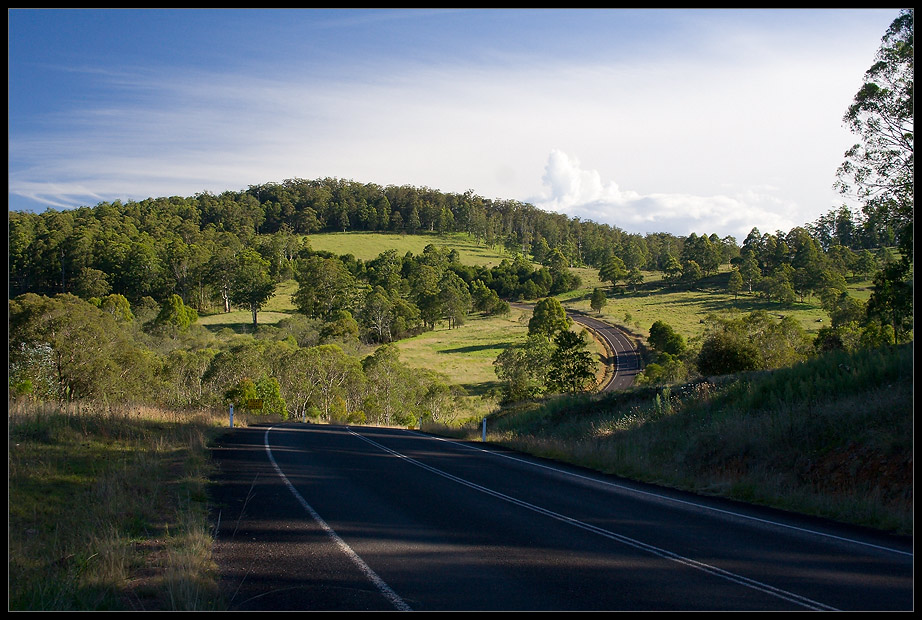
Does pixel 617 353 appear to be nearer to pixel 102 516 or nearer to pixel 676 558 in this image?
pixel 676 558

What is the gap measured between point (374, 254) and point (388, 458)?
14932 centimetres

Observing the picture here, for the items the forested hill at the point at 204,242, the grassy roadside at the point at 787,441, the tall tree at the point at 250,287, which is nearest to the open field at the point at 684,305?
the forested hill at the point at 204,242

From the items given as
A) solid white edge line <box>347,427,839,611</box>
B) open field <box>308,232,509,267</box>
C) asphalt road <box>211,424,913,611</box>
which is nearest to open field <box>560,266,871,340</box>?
open field <box>308,232,509,267</box>

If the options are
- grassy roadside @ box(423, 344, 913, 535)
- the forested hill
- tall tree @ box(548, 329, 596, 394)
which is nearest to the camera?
grassy roadside @ box(423, 344, 913, 535)

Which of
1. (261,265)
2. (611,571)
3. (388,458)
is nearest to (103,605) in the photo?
(611,571)

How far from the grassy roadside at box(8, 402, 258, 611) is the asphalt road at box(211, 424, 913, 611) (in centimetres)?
48

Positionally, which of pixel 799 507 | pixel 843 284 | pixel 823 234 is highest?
pixel 823 234

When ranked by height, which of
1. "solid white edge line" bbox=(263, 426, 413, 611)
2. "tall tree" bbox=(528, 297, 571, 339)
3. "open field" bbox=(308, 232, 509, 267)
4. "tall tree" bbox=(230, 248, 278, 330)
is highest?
"open field" bbox=(308, 232, 509, 267)

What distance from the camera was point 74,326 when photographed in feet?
113

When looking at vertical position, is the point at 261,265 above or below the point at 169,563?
above

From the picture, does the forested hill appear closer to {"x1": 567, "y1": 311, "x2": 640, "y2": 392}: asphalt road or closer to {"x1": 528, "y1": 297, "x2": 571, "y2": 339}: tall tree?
{"x1": 567, "y1": 311, "x2": 640, "y2": 392}: asphalt road

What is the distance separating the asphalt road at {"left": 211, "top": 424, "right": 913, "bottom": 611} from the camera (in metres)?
5.70

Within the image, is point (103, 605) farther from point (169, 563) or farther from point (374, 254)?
point (374, 254)

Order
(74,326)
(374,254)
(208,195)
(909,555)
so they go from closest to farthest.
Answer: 1. (909,555)
2. (74,326)
3. (374,254)
4. (208,195)
